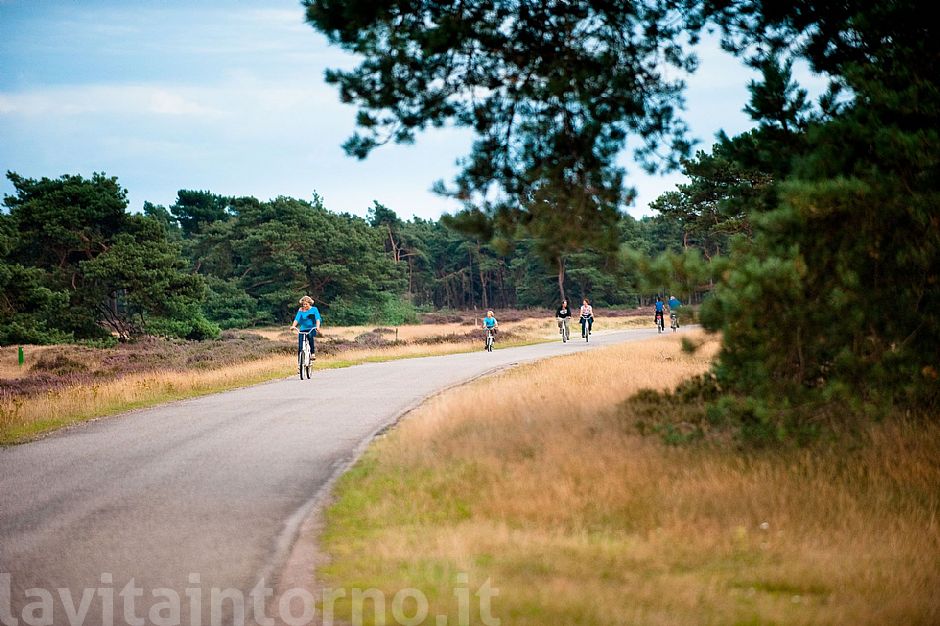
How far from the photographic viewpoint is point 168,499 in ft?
24.1

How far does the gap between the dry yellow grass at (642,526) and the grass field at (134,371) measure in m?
7.09

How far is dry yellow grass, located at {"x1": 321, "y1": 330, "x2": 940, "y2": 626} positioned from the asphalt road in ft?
2.20

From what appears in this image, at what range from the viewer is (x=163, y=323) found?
136 feet

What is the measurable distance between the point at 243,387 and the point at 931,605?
15652 millimetres

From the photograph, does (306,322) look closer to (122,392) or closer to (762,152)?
(122,392)

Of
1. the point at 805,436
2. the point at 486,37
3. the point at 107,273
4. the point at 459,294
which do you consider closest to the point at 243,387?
the point at 486,37

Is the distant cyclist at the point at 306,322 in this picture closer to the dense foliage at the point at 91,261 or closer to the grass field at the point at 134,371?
the grass field at the point at 134,371

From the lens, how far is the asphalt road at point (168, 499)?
5.05m

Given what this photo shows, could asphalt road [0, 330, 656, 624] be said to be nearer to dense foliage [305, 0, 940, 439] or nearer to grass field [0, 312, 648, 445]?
grass field [0, 312, 648, 445]

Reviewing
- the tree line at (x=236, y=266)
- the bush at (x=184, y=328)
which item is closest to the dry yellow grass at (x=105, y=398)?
the tree line at (x=236, y=266)

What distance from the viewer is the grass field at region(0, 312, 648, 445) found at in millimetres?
13984

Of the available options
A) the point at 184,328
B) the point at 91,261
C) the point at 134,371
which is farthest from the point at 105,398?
the point at 184,328

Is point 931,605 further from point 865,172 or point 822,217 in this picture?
point 865,172

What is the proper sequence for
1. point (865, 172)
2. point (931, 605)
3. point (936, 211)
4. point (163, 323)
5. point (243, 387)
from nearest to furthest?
point (931, 605), point (936, 211), point (865, 172), point (243, 387), point (163, 323)
